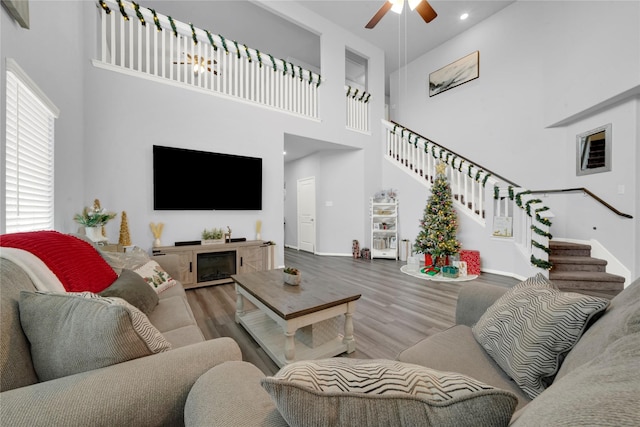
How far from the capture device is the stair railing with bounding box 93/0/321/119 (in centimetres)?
339

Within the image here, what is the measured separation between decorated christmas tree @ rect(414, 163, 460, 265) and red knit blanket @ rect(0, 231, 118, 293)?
165 inches

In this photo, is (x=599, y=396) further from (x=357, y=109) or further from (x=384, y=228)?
(x=357, y=109)

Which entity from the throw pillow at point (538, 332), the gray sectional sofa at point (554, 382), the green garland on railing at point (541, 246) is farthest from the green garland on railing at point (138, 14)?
the green garland on railing at point (541, 246)

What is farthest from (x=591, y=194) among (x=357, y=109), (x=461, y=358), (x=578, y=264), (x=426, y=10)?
(x=461, y=358)

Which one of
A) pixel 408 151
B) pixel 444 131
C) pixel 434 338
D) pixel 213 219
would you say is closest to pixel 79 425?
pixel 434 338

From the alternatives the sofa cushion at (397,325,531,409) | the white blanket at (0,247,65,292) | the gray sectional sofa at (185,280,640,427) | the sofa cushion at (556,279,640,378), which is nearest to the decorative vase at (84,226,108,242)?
the white blanket at (0,247,65,292)

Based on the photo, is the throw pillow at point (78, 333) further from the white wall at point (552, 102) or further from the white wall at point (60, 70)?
the white wall at point (552, 102)

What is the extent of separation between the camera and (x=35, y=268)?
98 cm

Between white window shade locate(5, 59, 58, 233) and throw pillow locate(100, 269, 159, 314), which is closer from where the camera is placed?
Result: throw pillow locate(100, 269, 159, 314)

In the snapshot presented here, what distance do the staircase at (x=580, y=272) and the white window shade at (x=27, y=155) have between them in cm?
532

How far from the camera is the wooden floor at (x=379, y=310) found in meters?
1.95

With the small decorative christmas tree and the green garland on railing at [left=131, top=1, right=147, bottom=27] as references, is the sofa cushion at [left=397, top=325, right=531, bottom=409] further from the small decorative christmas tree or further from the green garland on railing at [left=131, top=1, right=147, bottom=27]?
the green garland on railing at [left=131, top=1, right=147, bottom=27]

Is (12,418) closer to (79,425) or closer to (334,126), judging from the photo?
(79,425)

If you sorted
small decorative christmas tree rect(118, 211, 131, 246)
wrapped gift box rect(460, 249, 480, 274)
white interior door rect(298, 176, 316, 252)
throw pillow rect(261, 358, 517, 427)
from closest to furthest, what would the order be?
throw pillow rect(261, 358, 517, 427) → small decorative christmas tree rect(118, 211, 131, 246) → wrapped gift box rect(460, 249, 480, 274) → white interior door rect(298, 176, 316, 252)
